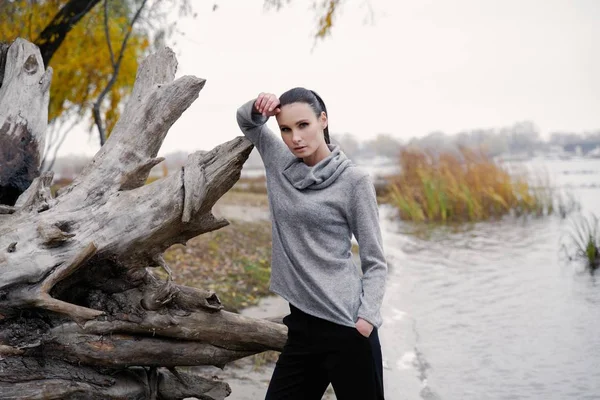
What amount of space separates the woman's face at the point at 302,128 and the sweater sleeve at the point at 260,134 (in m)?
0.23

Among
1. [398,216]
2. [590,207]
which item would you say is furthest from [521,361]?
[590,207]

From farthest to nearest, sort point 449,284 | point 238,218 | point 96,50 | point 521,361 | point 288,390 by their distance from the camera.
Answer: point 238,218 → point 96,50 → point 449,284 → point 521,361 → point 288,390

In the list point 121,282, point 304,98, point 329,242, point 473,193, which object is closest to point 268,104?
point 304,98

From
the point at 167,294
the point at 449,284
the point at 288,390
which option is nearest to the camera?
the point at 288,390

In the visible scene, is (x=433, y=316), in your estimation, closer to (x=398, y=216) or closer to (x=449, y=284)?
(x=449, y=284)

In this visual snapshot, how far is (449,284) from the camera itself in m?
9.24

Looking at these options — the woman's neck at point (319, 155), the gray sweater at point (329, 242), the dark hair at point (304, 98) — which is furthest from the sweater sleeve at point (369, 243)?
the dark hair at point (304, 98)

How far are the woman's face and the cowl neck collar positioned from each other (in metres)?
0.07

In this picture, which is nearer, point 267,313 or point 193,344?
point 193,344

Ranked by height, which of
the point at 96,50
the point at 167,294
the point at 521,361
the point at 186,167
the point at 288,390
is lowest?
the point at 521,361

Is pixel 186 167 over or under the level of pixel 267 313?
over

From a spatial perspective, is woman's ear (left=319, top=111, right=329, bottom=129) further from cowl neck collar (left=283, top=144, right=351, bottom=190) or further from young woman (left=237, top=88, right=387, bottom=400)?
cowl neck collar (left=283, top=144, right=351, bottom=190)

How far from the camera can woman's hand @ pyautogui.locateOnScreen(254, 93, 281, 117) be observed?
120 inches

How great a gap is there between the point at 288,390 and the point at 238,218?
1045 centimetres
